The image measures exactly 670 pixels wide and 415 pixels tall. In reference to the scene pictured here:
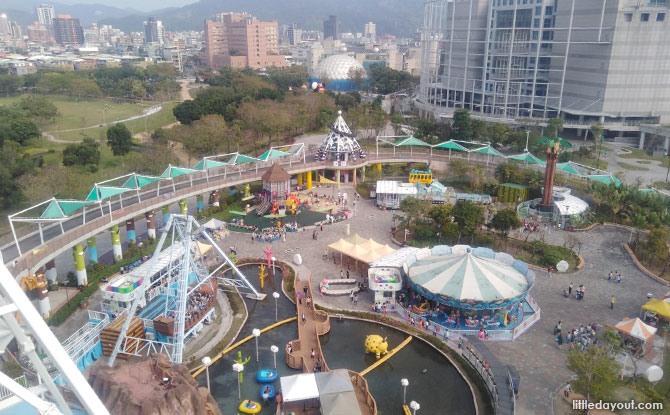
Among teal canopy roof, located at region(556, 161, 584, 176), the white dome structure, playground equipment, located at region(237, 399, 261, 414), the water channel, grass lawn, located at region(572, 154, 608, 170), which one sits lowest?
the water channel

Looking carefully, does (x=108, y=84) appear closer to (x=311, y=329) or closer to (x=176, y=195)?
(x=176, y=195)

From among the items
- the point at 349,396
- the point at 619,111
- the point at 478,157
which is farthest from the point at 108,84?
the point at 349,396

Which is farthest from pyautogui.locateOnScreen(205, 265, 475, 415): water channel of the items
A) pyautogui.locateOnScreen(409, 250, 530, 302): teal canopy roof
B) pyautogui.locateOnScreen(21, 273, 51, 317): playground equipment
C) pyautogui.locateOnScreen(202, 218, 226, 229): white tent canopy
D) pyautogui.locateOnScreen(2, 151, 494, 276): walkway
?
pyautogui.locateOnScreen(2, 151, 494, 276): walkway

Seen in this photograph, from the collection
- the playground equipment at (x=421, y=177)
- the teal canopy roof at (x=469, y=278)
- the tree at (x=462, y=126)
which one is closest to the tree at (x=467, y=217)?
the teal canopy roof at (x=469, y=278)

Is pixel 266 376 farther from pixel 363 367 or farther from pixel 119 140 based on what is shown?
pixel 119 140

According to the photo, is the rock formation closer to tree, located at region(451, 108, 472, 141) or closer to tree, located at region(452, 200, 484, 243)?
tree, located at region(452, 200, 484, 243)

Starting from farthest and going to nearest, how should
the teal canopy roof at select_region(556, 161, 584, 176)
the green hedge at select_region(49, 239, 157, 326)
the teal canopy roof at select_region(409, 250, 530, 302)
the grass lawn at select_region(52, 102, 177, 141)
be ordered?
1. the grass lawn at select_region(52, 102, 177, 141)
2. the teal canopy roof at select_region(556, 161, 584, 176)
3. the green hedge at select_region(49, 239, 157, 326)
4. the teal canopy roof at select_region(409, 250, 530, 302)
